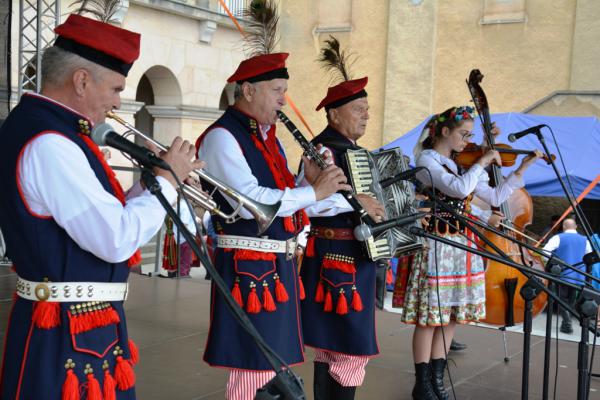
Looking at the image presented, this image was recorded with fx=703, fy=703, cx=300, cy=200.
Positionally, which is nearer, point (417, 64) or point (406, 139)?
point (406, 139)

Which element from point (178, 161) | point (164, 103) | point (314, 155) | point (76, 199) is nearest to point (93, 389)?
point (76, 199)

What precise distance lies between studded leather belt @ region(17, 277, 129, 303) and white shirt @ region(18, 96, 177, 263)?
4.8 inches

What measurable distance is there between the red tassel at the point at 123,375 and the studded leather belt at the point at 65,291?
190 millimetres

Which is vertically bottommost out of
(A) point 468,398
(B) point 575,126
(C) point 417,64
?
(A) point 468,398

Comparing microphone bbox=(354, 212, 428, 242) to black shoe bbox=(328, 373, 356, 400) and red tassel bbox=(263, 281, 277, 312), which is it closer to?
red tassel bbox=(263, 281, 277, 312)

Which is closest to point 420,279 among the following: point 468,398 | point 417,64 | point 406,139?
point 468,398

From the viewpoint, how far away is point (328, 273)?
3.38m

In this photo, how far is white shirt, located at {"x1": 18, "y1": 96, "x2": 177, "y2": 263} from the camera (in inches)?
70.8

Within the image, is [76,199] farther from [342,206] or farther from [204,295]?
[204,295]

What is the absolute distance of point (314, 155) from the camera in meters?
3.03

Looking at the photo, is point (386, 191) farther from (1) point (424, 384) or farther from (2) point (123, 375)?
(2) point (123, 375)

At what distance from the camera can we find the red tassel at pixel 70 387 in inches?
73.8

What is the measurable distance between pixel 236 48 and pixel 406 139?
21.9 ft

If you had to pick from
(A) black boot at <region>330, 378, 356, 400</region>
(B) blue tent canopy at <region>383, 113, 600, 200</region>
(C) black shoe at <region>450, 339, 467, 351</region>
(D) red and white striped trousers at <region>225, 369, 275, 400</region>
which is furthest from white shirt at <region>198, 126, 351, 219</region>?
(B) blue tent canopy at <region>383, 113, 600, 200</region>
